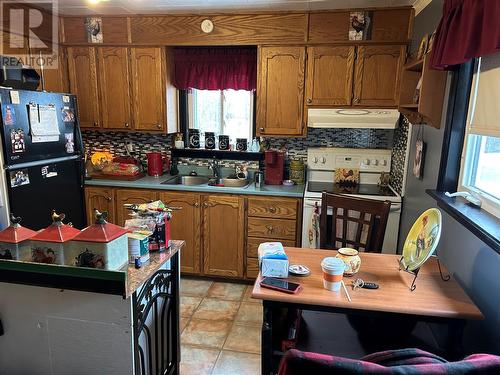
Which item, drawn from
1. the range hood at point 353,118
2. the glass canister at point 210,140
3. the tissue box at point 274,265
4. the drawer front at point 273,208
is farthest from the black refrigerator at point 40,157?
the range hood at point 353,118

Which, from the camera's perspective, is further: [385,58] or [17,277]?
[385,58]

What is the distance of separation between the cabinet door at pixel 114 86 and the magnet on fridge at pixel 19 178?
1.19m

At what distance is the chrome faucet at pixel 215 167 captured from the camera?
355cm

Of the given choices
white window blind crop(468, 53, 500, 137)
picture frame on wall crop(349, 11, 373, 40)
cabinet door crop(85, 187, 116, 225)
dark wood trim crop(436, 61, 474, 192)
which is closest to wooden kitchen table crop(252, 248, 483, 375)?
dark wood trim crop(436, 61, 474, 192)

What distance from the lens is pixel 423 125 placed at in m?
2.41

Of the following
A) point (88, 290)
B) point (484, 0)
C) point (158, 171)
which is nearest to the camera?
point (88, 290)

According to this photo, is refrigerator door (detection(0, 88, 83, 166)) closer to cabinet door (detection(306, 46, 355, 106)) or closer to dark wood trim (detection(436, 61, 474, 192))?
cabinet door (detection(306, 46, 355, 106))

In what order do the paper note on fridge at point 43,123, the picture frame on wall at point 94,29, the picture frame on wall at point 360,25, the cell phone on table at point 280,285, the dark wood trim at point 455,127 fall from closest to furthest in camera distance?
the cell phone on table at point 280,285 → the dark wood trim at point 455,127 → the paper note on fridge at point 43,123 → the picture frame on wall at point 360,25 → the picture frame on wall at point 94,29

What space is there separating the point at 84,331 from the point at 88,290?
8.2 inches

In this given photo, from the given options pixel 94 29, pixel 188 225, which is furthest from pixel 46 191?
pixel 94 29

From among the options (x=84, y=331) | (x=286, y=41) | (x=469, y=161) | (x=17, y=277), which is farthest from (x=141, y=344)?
(x=286, y=41)

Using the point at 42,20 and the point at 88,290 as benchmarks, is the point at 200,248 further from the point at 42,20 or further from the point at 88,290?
the point at 42,20

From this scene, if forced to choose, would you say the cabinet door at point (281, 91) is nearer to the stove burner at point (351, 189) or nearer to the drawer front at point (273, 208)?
the stove burner at point (351, 189)

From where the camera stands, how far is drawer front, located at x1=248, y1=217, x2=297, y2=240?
299 cm
